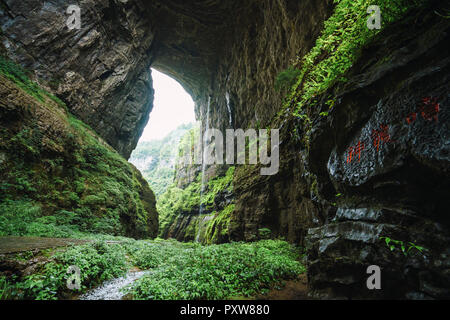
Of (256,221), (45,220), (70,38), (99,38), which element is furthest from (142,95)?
(256,221)

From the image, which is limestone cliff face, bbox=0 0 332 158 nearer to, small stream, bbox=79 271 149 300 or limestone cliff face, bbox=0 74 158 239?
limestone cliff face, bbox=0 74 158 239

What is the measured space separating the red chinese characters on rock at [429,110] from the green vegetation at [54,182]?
30.0ft

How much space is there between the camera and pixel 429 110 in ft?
7.46

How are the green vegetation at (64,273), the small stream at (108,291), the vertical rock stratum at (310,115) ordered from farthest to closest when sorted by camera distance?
the small stream at (108,291) < the green vegetation at (64,273) < the vertical rock stratum at (310,115)

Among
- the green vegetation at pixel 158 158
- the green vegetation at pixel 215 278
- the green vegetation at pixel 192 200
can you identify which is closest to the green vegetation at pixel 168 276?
the green vegetation at pixel 215 278

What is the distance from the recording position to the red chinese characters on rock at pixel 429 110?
2201 millimetres

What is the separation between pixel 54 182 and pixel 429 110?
11.7 meters

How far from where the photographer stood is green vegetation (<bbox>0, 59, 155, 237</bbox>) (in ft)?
21.5

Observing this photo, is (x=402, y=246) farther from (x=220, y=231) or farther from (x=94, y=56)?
(x=94, y=56)

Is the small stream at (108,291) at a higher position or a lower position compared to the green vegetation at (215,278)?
lower

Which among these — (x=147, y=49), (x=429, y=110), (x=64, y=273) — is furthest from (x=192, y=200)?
(x=429, y=110)

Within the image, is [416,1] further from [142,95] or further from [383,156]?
[142,95]

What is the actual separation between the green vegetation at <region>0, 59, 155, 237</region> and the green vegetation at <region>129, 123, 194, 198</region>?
40.4 m

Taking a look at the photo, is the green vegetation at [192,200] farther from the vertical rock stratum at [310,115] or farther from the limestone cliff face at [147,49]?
the limestone cliff face at [147,49]
